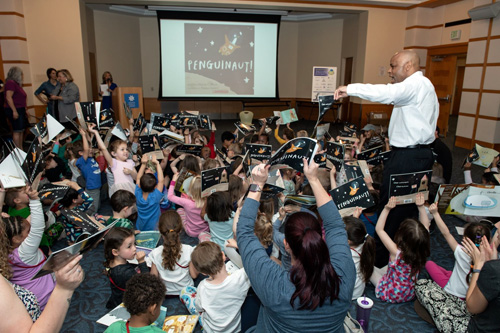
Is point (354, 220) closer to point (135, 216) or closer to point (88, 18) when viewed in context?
point (135, 216)

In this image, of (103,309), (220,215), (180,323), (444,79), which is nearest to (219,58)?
(444,79)

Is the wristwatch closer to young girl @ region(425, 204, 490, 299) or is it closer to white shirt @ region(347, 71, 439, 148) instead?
white shirt @ region(347, 71, 439, 148)

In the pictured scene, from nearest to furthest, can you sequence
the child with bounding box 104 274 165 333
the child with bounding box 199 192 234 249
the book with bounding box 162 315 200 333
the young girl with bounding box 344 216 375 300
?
the child with bounding box 104 274 165 333
the book with bounding box 162 315 200 333
the young girl with bounding box 344 216 375 300
the child with bounding box 199 192 234 249

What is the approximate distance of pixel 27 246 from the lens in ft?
7.47

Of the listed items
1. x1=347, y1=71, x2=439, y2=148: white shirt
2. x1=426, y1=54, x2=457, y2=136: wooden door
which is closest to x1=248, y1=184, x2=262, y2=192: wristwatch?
x1=347, y1=71, x2=439, y2=148: white shirt

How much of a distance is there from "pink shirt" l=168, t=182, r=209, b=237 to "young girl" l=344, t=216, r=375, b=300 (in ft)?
5.03

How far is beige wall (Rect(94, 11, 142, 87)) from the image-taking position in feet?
34.7

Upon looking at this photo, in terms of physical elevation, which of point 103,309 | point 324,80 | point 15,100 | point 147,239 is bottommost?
point 103,309

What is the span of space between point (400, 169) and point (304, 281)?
1852 mm

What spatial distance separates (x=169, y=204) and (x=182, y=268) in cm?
175

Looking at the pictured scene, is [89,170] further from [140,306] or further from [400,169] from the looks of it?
[400,169]

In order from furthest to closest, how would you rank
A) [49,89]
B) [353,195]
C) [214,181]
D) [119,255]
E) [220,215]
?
[49,89], [214,181], [220,215], [353,195], [119,255]

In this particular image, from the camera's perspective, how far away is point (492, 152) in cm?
388

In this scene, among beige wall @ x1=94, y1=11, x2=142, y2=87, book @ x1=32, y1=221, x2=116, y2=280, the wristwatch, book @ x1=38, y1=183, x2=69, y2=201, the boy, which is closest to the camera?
book @ x1=32, y1=221, x2=116, y2=280
